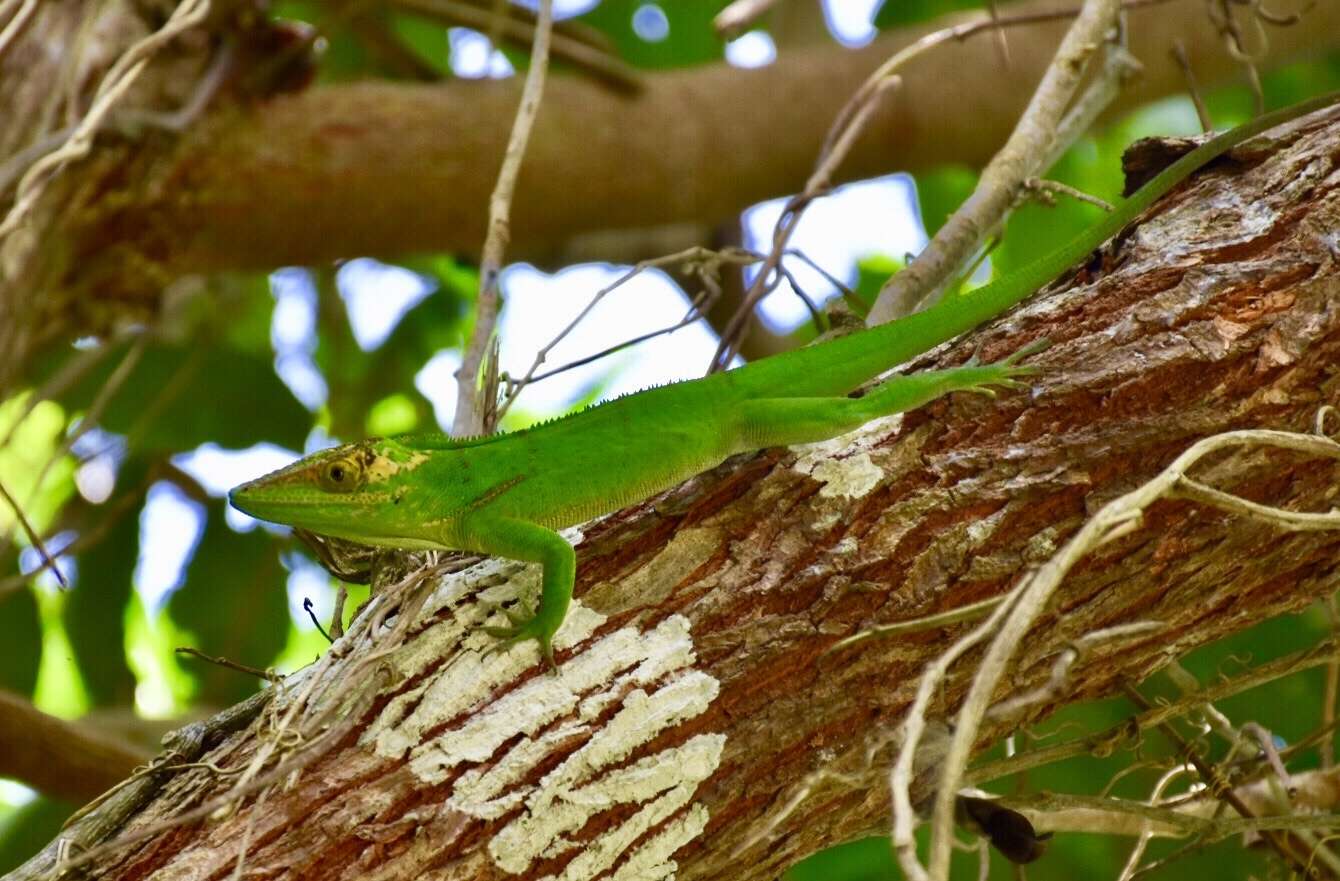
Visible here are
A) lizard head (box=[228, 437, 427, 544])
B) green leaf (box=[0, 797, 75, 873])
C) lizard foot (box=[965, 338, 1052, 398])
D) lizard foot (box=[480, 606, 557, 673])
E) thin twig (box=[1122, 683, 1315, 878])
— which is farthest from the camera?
green leaf (box=[0, 797, 75, 873])

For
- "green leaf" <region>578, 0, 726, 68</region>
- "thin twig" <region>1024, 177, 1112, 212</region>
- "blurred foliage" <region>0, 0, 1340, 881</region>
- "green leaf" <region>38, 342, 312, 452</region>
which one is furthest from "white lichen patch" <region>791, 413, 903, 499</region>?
"green leaf" <region>578, 0, 726, 68</region>

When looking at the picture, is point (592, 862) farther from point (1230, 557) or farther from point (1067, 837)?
point (1067, 837)

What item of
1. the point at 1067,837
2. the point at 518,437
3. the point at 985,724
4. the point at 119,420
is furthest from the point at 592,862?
the point at 119,420

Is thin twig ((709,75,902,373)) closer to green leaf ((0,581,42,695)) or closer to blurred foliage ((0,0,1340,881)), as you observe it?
blurred foliage ((0,0,1340,881))

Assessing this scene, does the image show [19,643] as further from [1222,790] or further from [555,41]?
[1222,790]

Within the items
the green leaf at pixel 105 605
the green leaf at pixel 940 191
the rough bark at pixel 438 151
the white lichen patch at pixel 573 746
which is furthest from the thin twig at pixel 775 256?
the green leaf at pixel 105 605

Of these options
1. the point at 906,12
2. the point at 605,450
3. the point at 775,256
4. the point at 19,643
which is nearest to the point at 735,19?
the point at 775,256

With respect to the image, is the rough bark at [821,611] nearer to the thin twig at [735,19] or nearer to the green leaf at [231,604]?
the thin twig at [735,19]

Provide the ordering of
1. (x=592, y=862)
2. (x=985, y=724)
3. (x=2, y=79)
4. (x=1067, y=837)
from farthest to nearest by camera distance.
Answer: (x=2, y=79) < (x=1067, y=837) < (x=985, y=724) < (x=592, y=862)
